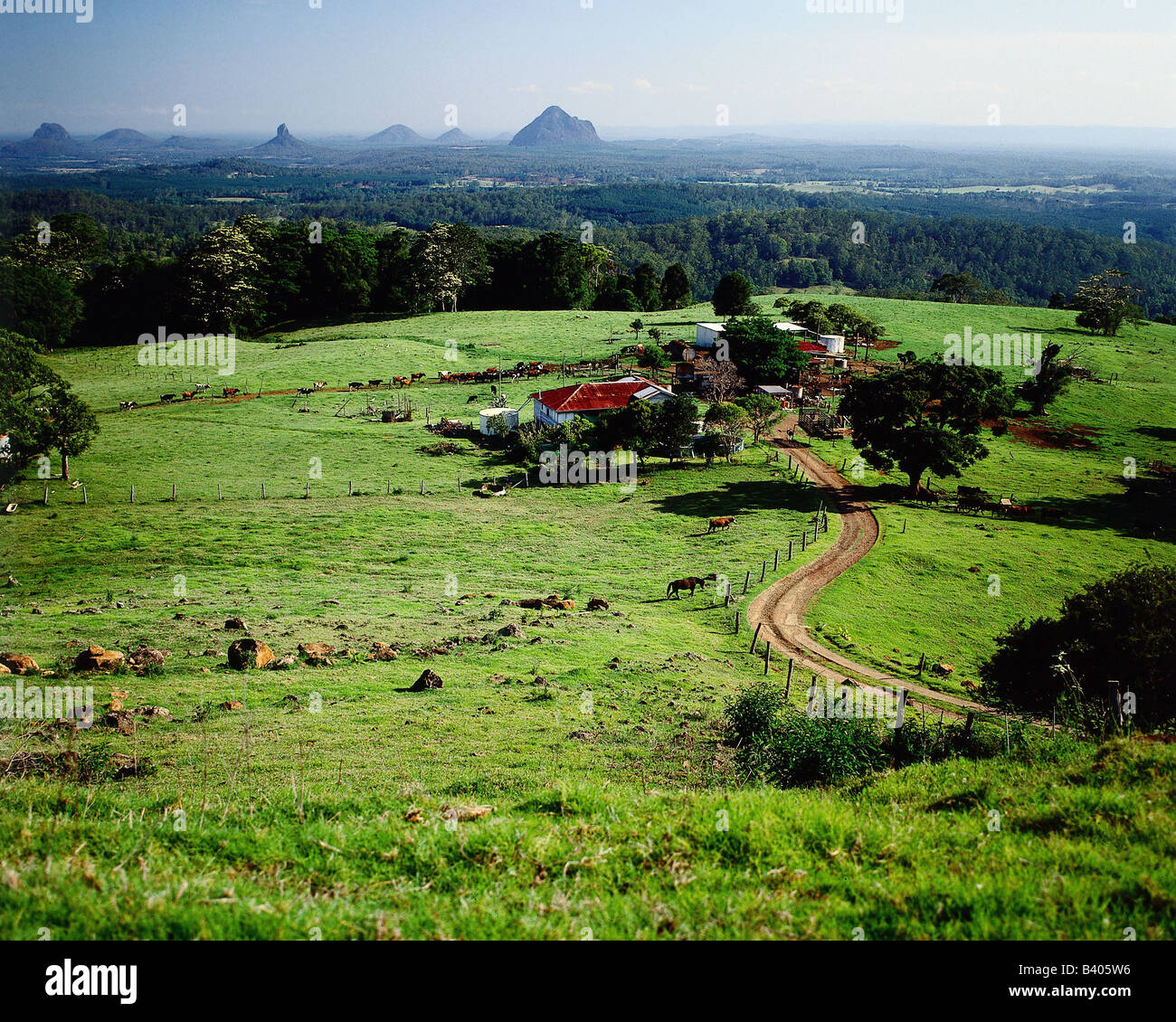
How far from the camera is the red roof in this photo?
58031 mm

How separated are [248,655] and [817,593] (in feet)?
71.1

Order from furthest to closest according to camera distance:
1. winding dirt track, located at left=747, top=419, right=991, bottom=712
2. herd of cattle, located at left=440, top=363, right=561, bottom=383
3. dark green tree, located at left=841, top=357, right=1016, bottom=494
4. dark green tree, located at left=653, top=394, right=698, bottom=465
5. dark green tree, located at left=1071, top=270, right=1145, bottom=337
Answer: dark green tree, located at left=1071, top=270, right=1145, bottom=337
herd of cattle, located at left=440, top=363, right=561, bottom=383
dark green tree, located at left=653, top=394, right=698, bottom=465
dark green tree, located at left=841, top=357, right=1016, bottom=494
winding dirt track, located at left=747, top=419, right=991, bottom=712

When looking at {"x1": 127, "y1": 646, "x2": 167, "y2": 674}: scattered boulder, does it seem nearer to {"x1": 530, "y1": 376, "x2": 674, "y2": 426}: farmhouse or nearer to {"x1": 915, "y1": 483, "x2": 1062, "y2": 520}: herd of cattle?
{"x1": 530, "y1": 376, "x2": 674, "y2": 426}: farmhouse

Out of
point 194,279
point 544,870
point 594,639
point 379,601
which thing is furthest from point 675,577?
point 194,279

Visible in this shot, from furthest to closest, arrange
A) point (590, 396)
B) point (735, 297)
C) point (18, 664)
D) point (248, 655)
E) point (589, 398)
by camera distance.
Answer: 1. point (735, 297)
2. point (590, 396)
3. point (589, 398)
4. point (248, 655)
5. point (18, 664)

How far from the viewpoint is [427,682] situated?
19.6m

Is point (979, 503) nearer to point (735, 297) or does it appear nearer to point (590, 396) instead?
point (590, 396)
